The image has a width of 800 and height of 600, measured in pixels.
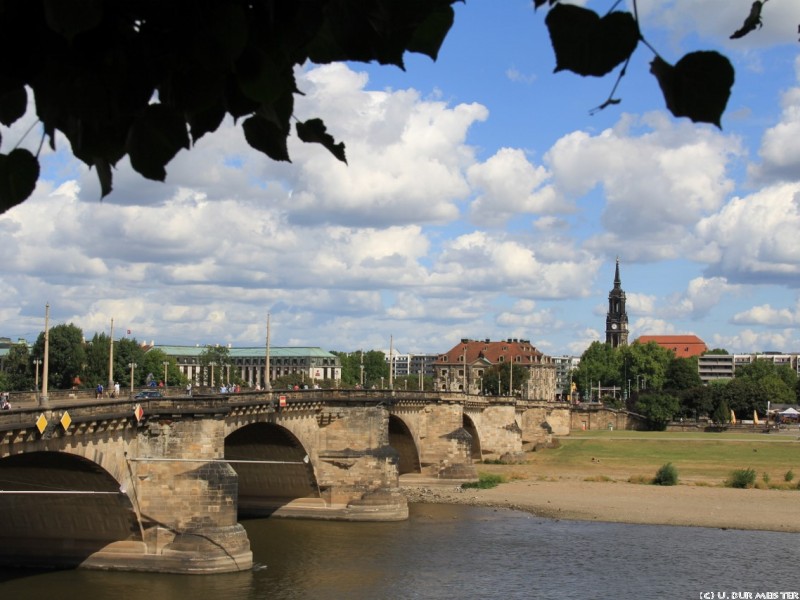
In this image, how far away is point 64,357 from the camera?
283 ft

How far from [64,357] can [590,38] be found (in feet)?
289

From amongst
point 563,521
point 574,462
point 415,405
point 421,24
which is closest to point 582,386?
point 574,462

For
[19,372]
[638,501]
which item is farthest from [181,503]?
[19,372]

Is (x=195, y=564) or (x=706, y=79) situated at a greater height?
(x=706, y=79)

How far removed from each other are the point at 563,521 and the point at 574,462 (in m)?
29.5

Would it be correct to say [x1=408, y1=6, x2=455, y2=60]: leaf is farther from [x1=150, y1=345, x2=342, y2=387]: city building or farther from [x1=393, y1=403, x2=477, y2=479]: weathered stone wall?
[x1=150, y1=345, x2=342, y2=387]: city building

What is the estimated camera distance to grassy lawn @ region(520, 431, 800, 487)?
67125 mm

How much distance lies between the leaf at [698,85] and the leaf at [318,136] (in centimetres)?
103

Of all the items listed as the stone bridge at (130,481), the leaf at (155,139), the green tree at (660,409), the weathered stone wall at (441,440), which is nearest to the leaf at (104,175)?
the leaf at (155,139)

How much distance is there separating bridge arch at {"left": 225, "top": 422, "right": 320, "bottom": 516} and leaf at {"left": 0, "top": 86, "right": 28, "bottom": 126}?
44542mm

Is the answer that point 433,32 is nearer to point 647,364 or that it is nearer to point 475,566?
point 475,566

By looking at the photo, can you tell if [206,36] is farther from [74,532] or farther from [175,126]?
[74,532]

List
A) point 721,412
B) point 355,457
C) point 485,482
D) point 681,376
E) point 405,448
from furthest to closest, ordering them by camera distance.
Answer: point 681,376 → point 721,412 → point 405,448 → point 485,482 → point 355,457

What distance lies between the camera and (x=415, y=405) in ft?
214
